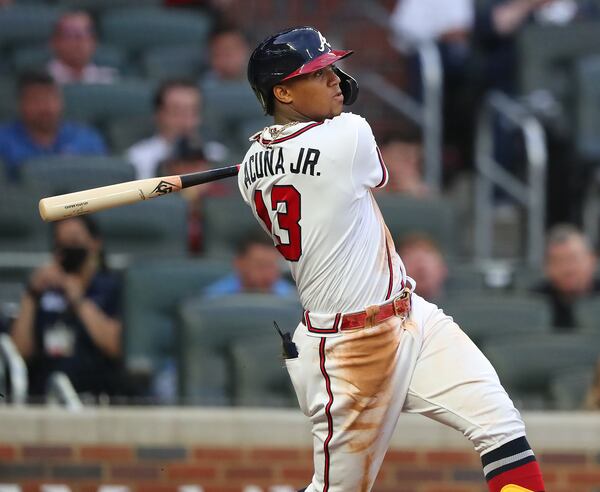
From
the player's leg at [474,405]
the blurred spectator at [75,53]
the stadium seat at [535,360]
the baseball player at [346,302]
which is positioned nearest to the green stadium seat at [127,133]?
the blurred spectator at [75,53]

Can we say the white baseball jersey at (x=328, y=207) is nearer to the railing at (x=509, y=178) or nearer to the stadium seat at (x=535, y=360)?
the stadium seat at (x=535, y=360)

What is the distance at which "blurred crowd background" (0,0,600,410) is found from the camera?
22.8 ft

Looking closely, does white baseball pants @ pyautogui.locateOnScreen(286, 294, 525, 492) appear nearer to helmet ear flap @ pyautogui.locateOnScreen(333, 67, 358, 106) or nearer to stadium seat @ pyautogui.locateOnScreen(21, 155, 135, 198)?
helmet ear flap @ pyautogui.locateOnScreen(333, 67, 358, 106)

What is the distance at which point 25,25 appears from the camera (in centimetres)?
1038

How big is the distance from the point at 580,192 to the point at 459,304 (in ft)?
9.66

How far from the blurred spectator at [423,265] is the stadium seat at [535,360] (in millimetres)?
648

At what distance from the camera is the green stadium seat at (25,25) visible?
10344mm

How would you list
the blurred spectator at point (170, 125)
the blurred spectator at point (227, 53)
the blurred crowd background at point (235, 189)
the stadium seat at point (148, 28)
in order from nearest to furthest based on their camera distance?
1. the blurred crowd background at point (235, 189)
2. the blurred spectator at point (170, 125)
3. the blurred spectator at point (227, 53)
4. the stadium seat at point (148, 28)

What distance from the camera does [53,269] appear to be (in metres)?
7.21

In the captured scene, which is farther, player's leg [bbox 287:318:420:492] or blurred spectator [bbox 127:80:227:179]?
blurred spectator [bbox 127:80:227:179]

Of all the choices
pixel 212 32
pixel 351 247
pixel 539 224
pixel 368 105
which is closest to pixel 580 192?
pixel 539 224

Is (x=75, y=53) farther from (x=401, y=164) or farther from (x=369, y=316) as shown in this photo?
(x=369, y=316)

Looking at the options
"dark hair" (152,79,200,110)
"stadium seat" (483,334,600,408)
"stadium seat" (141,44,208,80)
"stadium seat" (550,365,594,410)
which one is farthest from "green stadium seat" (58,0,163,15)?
"stadium seat" (550,365,594,410)

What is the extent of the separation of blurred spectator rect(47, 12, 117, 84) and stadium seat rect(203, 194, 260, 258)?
187 centimetres
